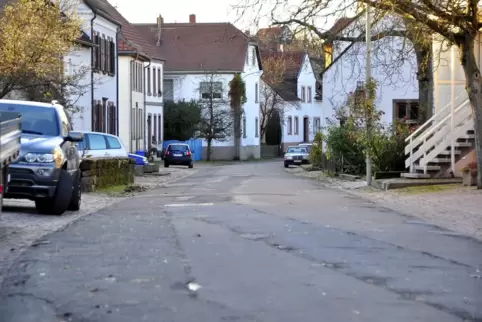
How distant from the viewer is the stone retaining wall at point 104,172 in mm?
24359

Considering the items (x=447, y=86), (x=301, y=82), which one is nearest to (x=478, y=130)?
(x=447, y=86)

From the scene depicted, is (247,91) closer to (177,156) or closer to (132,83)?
(177,156)

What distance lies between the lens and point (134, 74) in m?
57.9

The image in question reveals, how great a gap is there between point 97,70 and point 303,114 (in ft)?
187

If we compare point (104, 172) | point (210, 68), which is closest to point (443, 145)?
point (104, 172)

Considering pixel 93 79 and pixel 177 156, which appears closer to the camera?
pixel 93 79

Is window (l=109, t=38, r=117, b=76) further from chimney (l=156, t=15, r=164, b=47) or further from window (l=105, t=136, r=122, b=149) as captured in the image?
chimney (l=156, t=15, r=164, b=47)

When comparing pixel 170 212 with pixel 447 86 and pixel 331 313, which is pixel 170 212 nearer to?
pixel 331 313

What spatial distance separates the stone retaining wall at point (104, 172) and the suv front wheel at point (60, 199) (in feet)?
22.7

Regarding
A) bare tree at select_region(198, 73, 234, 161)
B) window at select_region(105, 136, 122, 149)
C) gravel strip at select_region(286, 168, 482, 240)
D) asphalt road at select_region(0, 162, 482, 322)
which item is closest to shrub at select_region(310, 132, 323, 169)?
window at select_region(105, 136, 122, 149)

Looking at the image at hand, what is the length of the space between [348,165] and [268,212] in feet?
67.3

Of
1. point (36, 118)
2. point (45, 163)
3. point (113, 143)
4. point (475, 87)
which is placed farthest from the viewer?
point (113, 143)

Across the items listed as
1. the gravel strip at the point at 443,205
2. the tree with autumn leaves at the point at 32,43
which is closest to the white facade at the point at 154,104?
the tree with autumn leaves at the point at 32,43

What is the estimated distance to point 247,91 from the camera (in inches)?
3263
